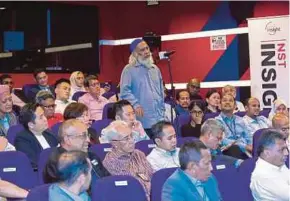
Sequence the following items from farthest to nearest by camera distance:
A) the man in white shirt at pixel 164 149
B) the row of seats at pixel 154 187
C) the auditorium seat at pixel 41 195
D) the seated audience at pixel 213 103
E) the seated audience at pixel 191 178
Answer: the seated audience at pixel 213 103 → the man in white shirt at pixel 164 149 → the row of seats at pixel 154 187 → the seated audience at pixel 191 178 → the auditorium seat at pixel 41 195

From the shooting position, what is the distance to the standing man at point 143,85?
5715mm

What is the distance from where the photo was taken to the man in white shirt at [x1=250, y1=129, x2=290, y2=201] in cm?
360

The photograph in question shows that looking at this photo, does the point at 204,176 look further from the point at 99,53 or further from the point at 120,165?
the point at 99,53

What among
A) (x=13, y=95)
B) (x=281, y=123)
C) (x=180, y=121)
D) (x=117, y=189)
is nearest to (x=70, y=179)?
(x=117, y=189)

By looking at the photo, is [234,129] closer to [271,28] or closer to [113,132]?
[113,132]

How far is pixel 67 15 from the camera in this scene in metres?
11.2

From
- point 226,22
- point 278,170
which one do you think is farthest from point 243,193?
point 226,22

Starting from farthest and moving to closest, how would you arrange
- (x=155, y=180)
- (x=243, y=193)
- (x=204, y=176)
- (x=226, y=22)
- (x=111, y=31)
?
1. (x=111, y=31)
2. (x=226, y=22)
3. (x=243, y=193)
4. (x=155, y=180)
5. (x=204, y=176)

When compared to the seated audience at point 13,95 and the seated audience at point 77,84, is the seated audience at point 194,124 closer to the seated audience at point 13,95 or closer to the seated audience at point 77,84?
the seated audience at point 13,95

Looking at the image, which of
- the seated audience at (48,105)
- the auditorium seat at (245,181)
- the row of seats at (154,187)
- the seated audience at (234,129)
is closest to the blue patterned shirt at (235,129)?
the seated audience at (234,129)

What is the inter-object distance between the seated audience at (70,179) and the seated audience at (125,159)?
1302 millimetres

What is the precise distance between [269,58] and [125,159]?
5.60 meters

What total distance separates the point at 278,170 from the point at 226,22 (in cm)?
692

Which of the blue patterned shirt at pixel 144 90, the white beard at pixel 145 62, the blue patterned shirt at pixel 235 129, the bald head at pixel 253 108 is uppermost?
the white beard at pixel 145 62
